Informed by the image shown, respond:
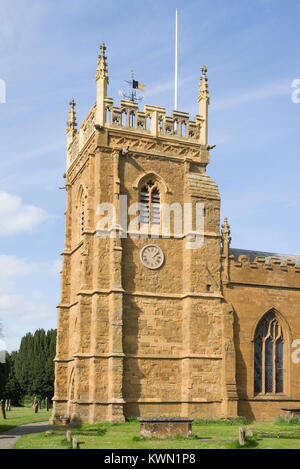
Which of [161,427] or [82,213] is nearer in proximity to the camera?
[161,427]

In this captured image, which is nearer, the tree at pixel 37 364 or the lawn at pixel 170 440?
the lawn at pixel 170 440

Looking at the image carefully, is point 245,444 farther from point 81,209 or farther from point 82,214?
point 81,209

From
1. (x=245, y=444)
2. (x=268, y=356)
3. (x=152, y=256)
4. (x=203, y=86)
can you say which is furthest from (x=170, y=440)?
(x=203, y=86)

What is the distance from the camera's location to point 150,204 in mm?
33656

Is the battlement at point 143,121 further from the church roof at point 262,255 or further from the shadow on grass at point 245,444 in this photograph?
the shadow on grass at point 245,444

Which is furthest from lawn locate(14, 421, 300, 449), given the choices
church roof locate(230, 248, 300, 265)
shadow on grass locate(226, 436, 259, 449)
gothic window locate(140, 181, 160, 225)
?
church roof locate(230, 248, 300, 265)

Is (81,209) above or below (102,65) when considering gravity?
below

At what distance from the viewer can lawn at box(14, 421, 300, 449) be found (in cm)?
2094

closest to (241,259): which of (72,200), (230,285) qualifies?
(230,285)

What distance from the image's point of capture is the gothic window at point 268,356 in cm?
3362

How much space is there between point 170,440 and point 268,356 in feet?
43.2

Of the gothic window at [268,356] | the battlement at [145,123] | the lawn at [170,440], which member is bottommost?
the lawn at [170,440]
